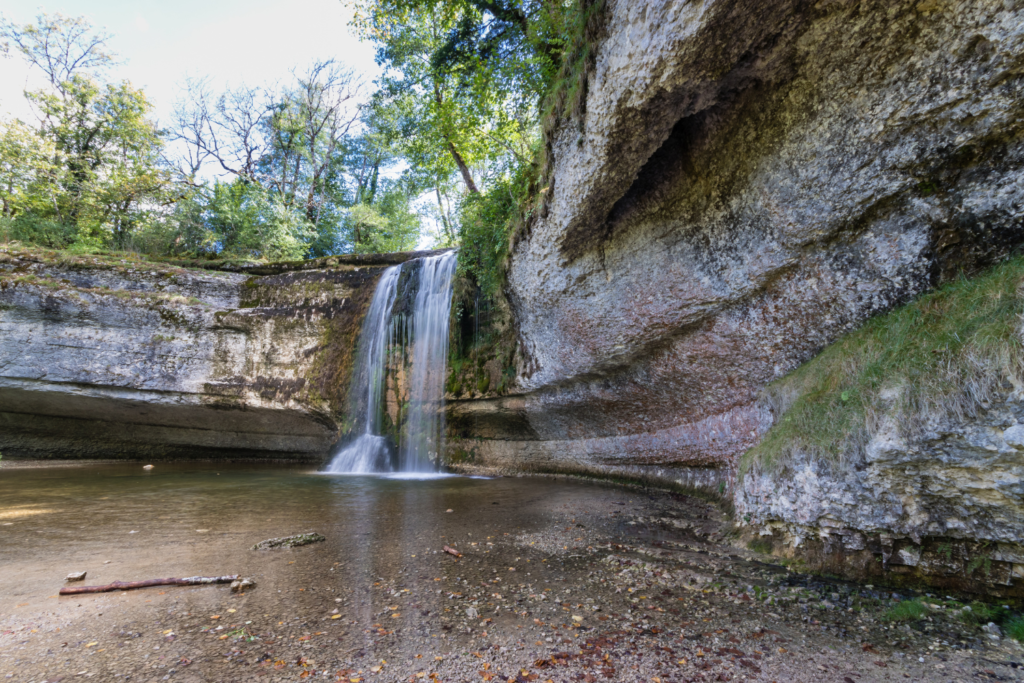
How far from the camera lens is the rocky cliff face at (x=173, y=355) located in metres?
10.4

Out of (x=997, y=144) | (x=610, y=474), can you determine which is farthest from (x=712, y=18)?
(x=610, y=474)

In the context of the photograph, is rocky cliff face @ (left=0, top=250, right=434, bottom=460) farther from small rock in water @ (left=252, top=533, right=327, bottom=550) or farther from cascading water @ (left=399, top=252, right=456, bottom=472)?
small rock in water @ (left=252, top=533, right=327, bottom=550)

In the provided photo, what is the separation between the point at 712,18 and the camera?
12.5 feet

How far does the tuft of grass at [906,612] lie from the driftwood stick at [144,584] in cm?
436

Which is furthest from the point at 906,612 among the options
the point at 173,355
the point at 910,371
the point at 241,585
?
the point at 173,355

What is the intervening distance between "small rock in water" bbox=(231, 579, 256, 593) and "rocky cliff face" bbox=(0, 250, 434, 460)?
859 centimetres

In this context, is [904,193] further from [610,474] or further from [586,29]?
[610,474]

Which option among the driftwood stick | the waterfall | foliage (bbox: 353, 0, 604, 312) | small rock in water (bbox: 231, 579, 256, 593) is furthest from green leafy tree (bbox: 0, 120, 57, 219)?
small rock in water (bbox: 231, 579, 256, 593)

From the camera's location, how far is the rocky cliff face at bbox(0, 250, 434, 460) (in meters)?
10.4

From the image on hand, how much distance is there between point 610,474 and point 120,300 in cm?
1193

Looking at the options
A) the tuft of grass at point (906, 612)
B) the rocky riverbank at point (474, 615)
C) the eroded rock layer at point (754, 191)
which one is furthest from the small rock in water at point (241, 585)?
the eroded rock layer at point (754, 191)

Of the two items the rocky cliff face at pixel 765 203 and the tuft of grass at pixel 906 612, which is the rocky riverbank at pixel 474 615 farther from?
the rocky cliff face at pixel 765 203

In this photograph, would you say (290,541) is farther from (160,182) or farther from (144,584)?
(160,182)

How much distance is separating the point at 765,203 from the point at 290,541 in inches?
237
